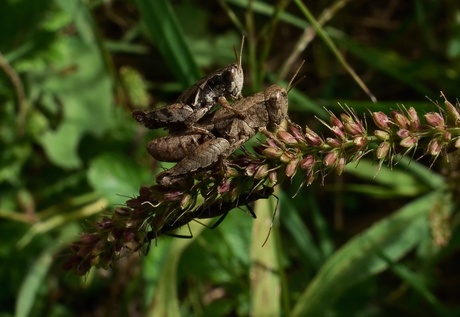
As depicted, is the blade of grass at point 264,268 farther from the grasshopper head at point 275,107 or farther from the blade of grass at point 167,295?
the grasshopper head at point 275,107

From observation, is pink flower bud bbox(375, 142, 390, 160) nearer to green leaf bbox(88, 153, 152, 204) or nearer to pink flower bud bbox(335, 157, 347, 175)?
pink flower bud bbox(335, 157, 347, 175)

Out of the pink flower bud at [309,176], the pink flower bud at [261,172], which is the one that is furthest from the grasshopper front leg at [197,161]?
Answer: the pink flower bud at [309,176]

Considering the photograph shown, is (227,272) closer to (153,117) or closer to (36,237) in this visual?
(36,237)

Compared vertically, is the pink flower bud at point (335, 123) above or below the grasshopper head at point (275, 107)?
below

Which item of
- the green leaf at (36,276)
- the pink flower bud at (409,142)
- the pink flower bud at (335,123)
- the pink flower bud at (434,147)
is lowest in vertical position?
the pink flower bud at (434,147)

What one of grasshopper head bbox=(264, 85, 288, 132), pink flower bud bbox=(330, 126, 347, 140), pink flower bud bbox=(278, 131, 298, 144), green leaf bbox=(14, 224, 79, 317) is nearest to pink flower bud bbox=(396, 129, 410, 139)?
pink flower bud bbox=(330, 126, 347, 140)

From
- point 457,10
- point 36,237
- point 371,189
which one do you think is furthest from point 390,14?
point 36,237

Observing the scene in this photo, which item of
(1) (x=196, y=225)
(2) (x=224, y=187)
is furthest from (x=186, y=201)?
(1) (x=196, y=225)

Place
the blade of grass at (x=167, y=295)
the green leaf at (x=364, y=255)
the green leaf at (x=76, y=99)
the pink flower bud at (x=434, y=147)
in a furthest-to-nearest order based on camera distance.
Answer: the green leaf at (x=76, y=99) → the green leaf at (x=364, y=255) → the blade of grass at (x=167, y=295) → the pink flower bud at (x=434, y=147)
